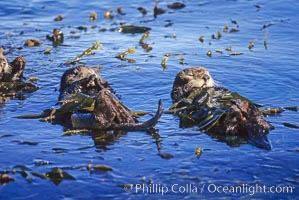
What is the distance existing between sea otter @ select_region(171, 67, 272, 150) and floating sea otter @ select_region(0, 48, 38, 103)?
63.4 inches

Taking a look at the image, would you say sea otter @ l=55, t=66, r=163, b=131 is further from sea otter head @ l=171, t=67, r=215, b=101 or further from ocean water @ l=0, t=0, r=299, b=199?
sea otter head @ l=171, t=67, r=215, b=101

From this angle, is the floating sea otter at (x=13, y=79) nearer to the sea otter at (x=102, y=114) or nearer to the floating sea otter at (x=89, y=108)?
the floating sea otter at (x=89, y=108)

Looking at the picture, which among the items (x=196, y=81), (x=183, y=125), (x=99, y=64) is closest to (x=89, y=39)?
(x=99, y=64)

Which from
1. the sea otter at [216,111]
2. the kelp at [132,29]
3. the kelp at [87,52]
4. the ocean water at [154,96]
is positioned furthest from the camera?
the kelp at [132,29]

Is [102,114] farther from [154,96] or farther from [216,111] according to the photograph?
[154,96]

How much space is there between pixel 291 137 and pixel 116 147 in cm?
153

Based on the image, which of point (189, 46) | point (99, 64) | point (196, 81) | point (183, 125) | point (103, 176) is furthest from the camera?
point (189, 46)

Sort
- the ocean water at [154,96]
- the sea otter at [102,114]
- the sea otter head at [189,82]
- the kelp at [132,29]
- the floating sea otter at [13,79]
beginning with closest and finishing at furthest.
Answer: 1. the ocean water at [154,96]
2. the sea otter at [102,114]
3. the sea otter head at [189,82]
4. the floating sea otter at [13,79]
5. the kelp at [132,29]

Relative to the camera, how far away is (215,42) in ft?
29.7

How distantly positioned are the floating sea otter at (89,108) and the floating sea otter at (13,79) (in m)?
0.41

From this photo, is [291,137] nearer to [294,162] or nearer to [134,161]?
[294,162]

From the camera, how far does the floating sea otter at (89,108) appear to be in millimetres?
6004

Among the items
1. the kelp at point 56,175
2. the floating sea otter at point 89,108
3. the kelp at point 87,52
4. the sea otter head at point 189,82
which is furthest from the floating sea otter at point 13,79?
the kelp at point 56,175

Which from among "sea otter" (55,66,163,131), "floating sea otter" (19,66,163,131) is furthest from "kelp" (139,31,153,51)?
"sea otter" (55,66,163,131)
